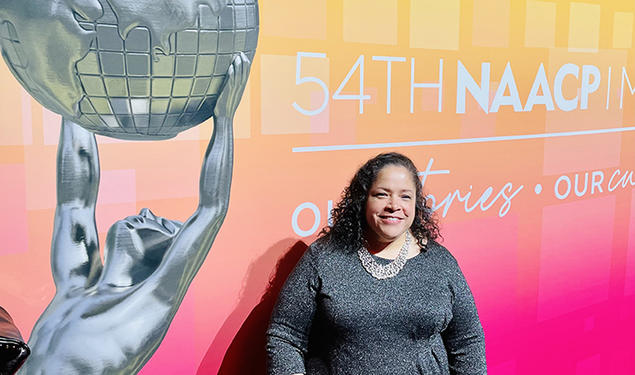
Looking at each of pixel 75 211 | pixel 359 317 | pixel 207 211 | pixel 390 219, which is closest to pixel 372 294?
pixel 359 317

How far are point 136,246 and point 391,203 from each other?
0.61 meters

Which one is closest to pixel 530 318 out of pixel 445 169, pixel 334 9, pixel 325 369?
pixel 445 169

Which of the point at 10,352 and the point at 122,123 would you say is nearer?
the point at 10,352

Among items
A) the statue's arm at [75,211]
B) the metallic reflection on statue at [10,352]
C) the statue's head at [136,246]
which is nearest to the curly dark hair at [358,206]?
the statue's head at [136,246]

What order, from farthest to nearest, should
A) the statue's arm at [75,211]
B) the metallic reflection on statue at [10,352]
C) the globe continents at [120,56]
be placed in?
1. the statue's arm at [75,211]
2. the globe continents at [120,56]
3. the metallic reflection on statue at [10,352]

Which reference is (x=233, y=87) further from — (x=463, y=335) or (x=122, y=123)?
(x=463, y=335)

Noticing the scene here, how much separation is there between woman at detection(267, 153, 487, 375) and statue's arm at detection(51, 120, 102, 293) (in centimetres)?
50

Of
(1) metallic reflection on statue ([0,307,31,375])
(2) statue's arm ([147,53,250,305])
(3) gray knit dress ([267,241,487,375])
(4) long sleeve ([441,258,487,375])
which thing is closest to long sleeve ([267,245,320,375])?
(3) gray knit dress ([267,241,487,375])

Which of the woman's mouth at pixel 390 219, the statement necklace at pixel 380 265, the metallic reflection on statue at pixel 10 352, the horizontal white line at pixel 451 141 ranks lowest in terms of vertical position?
the statement necklace at pixel 380 265

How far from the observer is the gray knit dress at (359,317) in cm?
186

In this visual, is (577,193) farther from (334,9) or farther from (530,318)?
(334,9)

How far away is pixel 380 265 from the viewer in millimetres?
1896

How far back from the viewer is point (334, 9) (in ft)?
6.42

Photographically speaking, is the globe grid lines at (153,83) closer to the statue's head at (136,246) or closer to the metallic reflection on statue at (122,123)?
the metallic reflection on statue at (122,123)
